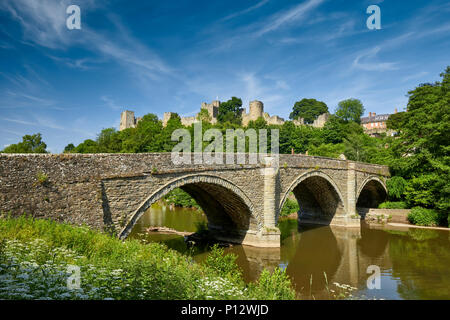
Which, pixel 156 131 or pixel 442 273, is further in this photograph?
pixel 156 131

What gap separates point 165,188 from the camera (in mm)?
10617

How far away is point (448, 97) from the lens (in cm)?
2123

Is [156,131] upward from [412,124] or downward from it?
upward

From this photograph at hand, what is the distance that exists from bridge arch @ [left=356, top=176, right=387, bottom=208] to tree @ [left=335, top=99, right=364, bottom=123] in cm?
2575

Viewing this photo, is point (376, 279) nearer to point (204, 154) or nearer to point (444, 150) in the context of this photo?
point (204, 154)

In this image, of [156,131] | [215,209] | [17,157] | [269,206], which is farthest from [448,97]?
[156,131]

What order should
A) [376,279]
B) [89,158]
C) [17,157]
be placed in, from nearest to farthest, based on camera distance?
[17,157]
[89,158]
[376,279]

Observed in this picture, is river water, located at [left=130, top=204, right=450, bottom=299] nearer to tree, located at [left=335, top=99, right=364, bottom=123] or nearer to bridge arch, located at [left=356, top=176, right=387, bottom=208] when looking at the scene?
bridge arch, located at [left=356, top=176, right=387, bottom=208]

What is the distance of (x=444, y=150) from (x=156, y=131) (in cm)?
3615

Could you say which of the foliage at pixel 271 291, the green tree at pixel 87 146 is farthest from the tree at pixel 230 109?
the foliage at pixel 271 291

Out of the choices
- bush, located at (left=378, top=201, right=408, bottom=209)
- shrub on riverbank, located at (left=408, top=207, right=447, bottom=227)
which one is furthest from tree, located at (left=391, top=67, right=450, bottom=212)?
bush, located at (left=378, top=201, right=408, bottom=209)

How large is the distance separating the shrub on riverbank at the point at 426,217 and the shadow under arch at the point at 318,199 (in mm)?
5943
